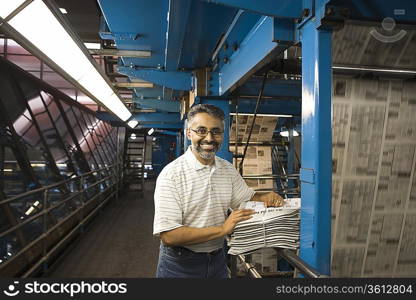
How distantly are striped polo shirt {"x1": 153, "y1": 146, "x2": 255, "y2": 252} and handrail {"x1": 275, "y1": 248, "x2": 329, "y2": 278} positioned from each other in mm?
407

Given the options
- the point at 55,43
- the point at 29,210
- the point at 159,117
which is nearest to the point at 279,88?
the point at 55,43

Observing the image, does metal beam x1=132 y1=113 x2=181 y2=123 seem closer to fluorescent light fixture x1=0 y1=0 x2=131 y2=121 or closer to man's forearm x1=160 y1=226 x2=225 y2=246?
fluorescent light fixture x1=0 y1=0 x2=131 y2=121

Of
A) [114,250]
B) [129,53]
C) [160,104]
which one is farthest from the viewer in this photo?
[160,104]

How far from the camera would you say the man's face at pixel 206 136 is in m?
1.65

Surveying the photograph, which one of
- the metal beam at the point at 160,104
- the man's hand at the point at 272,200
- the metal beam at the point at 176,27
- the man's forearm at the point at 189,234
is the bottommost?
the man's forearm at the point at 189,234

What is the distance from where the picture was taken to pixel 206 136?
5.43 ft

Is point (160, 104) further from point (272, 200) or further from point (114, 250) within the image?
point (272, 200)

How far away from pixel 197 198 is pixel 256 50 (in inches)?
43.5

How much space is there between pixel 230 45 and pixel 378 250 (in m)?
1.99

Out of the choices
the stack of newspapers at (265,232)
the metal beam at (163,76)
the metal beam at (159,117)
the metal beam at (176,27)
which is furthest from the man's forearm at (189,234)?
the metal beam at (159,117)

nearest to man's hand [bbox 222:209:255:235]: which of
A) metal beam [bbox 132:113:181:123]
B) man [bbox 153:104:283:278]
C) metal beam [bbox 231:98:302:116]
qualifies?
man [bbox 153:104:283:278]

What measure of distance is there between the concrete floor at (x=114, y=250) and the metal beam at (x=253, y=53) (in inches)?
109

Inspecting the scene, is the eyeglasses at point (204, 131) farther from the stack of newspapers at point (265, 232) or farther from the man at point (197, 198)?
the stack of newspapers at point (265, 232)

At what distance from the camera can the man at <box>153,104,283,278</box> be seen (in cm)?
155
